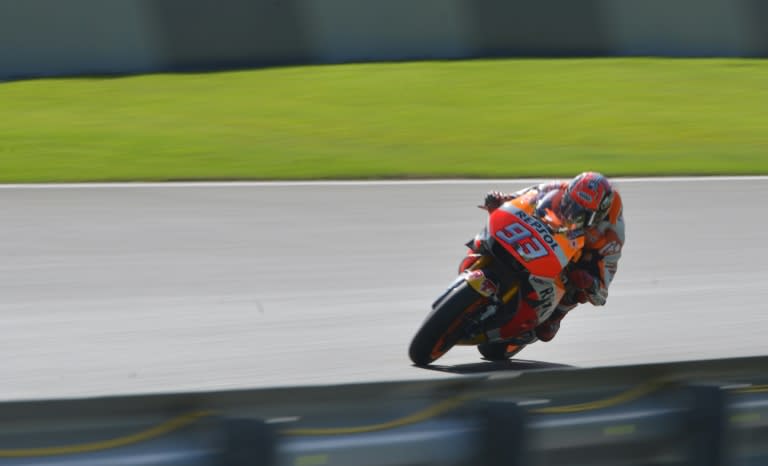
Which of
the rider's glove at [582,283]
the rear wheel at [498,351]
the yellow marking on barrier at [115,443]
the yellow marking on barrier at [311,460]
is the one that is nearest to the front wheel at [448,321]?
the rear wheel at [498,351]

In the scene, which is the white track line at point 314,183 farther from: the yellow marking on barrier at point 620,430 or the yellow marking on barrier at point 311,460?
the yellow marking on barrier at point 311,460

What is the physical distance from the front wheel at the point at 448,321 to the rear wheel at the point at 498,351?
0.48m

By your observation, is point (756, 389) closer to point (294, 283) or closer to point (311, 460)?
point (311, 460)

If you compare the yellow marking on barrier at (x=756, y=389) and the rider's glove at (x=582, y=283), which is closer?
the yellow marking on barrier at (x=756, y=389)

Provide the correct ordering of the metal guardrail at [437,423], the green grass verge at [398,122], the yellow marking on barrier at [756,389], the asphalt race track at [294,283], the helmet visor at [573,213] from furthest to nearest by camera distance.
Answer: the green grass verge at [398,122] < the asphalt race track at [294,283] < the helmet visor at [573,213] < the yellow marking on barrier at [756,389] < the metal guardrail at [437,423]

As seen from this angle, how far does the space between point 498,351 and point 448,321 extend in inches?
30.9

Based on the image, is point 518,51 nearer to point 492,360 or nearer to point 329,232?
point 329,232

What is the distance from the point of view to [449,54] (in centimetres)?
1998

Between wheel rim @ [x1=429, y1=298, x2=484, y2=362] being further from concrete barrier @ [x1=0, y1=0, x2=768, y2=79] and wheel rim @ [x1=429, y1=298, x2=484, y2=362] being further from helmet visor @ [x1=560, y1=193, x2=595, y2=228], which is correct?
concrete barrier @ [x1=0, y1=0, x2=768, y2=79]

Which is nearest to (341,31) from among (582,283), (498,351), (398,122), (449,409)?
(398,122)

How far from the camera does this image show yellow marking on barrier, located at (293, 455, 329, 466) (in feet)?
11.4

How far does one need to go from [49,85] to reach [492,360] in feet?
40.7

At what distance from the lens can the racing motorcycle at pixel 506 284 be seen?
6.23 meters

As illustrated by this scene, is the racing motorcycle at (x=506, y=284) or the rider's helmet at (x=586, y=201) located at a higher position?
the rider's helmet at (x=586, y=201)
